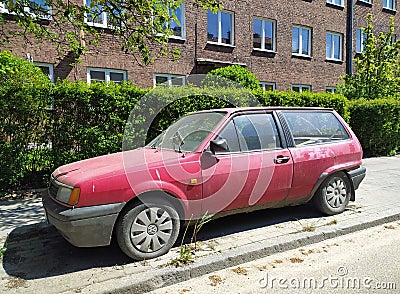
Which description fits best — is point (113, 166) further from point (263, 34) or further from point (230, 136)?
point (263, 34)

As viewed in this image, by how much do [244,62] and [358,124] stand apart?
674 cm

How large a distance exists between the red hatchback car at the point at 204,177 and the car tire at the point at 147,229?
0.01 metres

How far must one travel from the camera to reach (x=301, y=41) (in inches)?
731

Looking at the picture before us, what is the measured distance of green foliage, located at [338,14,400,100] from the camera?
13.6 metres

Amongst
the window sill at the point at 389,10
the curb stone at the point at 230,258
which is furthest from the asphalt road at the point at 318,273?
the window sill at the point at 389,10

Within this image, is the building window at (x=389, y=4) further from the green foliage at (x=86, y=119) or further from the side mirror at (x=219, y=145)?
the side mirror at (x=219, y=145)

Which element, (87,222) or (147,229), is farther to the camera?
(147,229)

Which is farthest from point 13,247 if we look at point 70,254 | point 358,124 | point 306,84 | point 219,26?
point 306,84

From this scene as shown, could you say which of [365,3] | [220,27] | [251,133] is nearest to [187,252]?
[251,133]

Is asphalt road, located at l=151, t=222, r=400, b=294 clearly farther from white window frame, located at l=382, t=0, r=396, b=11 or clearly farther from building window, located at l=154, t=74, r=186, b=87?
white window frame, located at l=382, t=0, r=396, b=11

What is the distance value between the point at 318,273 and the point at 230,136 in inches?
74.0

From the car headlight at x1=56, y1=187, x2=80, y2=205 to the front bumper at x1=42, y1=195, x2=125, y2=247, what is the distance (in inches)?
2.8

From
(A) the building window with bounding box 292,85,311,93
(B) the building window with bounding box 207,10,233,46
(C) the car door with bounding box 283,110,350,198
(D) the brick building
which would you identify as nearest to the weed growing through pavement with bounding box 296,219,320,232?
(C) the car door with bounding box 283,110,350,198

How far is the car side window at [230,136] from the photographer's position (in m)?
4.23
